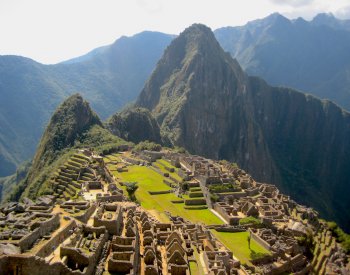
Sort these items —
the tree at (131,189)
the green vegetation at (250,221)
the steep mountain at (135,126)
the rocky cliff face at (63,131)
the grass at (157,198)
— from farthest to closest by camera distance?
1. the steep mountain at (135,126)
2. the rocky cliff face at (63,131)
3. the tree at (131,189)
4. the grass at (157,198)
5. the green vegetation at (250,221)

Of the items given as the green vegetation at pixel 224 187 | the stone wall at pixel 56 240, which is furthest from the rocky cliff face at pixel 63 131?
the stone wall at pixel 56 240

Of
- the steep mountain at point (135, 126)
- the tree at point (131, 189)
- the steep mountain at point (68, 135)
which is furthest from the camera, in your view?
the steep mountain at point (135, 126)

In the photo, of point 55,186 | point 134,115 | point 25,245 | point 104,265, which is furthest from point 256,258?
point 134,115

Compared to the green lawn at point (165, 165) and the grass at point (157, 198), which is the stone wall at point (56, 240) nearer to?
the grass at point (157, 198)

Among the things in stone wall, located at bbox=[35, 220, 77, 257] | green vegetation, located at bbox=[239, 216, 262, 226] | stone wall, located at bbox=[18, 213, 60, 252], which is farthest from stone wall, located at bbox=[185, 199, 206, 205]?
stone wall, located at bbox=[18, 213, 60, 252]

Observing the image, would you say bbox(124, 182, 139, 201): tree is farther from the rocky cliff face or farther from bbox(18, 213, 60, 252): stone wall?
the rocky cliff face
